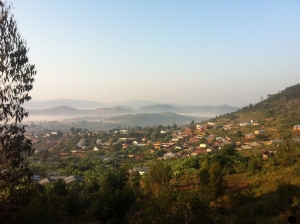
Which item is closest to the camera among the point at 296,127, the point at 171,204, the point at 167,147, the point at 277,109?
the point at 171,204

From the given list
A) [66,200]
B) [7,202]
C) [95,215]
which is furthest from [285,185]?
[7,202]

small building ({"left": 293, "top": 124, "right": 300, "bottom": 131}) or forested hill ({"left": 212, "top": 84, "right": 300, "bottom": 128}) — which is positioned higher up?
forested hill ({"left": 212, "top": 84, "right": 300, "bottom": 128})

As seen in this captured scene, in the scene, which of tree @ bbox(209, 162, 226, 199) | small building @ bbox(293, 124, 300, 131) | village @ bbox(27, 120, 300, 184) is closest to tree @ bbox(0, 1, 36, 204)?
tree @ bbox(209, 162, 226, 199)

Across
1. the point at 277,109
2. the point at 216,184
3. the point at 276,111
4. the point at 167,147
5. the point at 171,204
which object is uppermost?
the point at 277,109

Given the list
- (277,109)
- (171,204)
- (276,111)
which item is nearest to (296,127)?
(276,111)

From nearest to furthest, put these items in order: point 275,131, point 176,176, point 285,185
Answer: point 285,185
point 176,176
point 275,131

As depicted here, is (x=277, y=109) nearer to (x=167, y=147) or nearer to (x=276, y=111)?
(x=276, y=111)

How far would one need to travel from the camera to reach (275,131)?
52.2 meters

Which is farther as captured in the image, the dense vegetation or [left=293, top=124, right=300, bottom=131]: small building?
[left=293, top=124, right=300, bottom=131]: small building

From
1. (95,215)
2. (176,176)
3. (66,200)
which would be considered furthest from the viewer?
(176,176)

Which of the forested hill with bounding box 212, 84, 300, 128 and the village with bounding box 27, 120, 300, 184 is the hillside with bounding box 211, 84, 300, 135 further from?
the village with bounding box 27, 120, 300, 184

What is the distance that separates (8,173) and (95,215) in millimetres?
3434

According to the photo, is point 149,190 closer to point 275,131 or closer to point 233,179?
point 233,179

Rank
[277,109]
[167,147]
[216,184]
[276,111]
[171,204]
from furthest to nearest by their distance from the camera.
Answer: [277,109], [276,111], [167,147], [216,184], [171,204]
